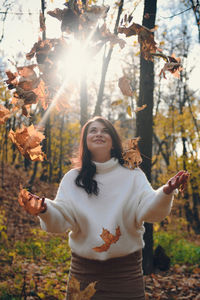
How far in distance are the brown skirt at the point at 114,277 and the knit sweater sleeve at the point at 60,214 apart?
0.34m

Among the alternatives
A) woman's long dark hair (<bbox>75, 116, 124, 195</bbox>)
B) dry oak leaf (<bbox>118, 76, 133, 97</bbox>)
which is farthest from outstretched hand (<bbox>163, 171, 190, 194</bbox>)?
woman's long dark hair (<bbox>75, 116, 124, 195</bbox>)

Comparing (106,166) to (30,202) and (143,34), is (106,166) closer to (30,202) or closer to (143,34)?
(30,202)

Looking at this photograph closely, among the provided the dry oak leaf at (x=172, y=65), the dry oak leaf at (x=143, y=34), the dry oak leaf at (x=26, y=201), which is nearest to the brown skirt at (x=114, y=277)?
the dry oak leaf at (x=26, y=201)

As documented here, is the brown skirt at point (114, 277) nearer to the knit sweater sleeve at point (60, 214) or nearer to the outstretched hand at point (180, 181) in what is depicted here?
the knit sweater sleeve at point (60, 214)

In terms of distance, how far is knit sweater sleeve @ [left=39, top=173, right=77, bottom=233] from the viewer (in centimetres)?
178

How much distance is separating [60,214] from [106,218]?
359mm

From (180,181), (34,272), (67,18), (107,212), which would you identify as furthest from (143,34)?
(34,272)

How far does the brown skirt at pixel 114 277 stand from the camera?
1.92 meters

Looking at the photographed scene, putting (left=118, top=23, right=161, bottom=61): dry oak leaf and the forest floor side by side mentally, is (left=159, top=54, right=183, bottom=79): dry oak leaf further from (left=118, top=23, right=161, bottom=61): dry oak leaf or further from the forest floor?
the forest floor

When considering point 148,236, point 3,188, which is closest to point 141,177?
point 148,236

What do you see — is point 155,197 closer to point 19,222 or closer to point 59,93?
point 59,93

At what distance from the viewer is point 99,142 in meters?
2.29

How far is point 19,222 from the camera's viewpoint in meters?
9.12

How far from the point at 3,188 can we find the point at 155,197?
10.8 metres
